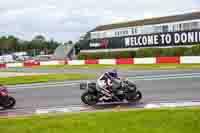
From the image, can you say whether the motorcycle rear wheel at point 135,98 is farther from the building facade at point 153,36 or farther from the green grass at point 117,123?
the building facade at point 153,36

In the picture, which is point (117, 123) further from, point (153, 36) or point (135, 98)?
point (153, 36)

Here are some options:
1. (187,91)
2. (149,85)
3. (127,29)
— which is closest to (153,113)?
(187,91)

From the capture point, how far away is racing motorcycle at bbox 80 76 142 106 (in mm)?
12703

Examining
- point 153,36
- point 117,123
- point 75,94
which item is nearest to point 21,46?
point 153,36

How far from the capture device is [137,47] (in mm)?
51844

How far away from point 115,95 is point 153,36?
3780 cm

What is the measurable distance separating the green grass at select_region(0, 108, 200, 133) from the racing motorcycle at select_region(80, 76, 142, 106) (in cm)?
226

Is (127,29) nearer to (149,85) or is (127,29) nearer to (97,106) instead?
(149,85)

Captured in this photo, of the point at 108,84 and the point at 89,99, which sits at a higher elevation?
the point at 108,84

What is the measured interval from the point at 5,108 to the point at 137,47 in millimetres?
39214

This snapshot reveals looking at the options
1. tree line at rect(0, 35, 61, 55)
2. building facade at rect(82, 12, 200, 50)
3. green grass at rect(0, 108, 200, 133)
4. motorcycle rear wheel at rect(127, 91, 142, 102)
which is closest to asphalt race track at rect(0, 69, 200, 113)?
motorcycle rear wheel at rect(127, 91, 142, 102)

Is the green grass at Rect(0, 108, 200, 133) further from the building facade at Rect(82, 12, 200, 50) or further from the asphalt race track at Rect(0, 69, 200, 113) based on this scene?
the building facade at Rect(82, 12, 200, 50)

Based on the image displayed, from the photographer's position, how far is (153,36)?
49719mm

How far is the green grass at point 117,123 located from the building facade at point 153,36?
36150 mm
